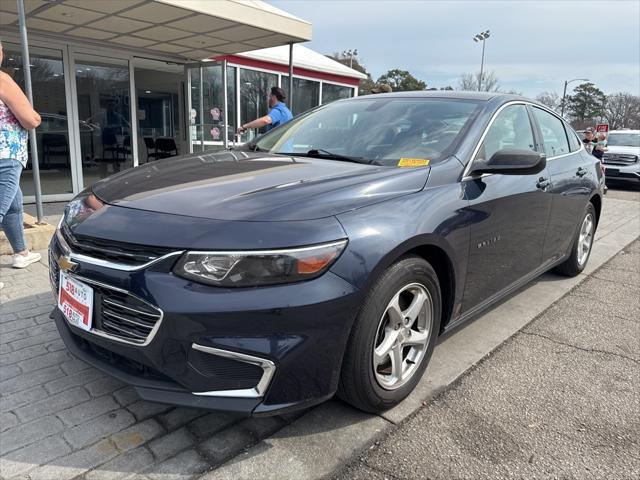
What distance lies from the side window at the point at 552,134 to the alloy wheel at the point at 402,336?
2.09 metres

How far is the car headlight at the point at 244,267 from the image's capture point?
1847mm

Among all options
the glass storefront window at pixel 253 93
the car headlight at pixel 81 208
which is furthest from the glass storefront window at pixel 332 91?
the car headlight at pixel 81 208

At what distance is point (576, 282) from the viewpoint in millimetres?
4691

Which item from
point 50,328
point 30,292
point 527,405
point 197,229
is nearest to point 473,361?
point 527,405

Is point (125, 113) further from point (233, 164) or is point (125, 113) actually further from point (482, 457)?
point (482, 457)

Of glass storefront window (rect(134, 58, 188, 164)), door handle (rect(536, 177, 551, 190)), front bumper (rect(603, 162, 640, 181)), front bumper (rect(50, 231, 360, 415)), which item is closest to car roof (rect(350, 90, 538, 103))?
door handle (rect(536, 177, 551, 190))

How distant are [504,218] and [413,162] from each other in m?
0.77

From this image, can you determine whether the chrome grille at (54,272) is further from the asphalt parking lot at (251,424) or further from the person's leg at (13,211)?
the person's leg at (13,211)

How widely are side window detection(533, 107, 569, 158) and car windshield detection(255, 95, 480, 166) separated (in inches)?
40.4

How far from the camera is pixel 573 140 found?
450cm

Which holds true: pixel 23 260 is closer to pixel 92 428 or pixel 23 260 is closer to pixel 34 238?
pixel 34 238

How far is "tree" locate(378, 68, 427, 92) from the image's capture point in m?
54.2

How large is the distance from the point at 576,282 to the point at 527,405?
258 cm

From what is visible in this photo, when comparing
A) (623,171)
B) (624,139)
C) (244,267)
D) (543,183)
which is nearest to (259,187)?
(244,267)
